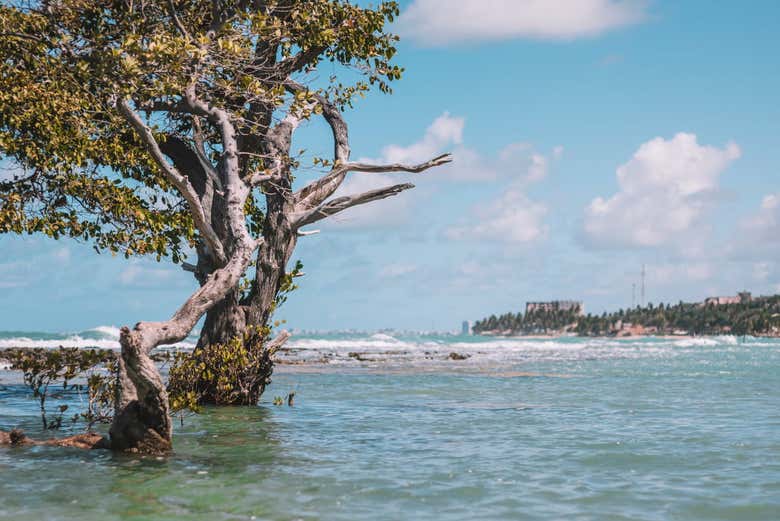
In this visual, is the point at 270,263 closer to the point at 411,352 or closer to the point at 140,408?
the point at 140,408

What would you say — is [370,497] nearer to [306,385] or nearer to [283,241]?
[283,241]

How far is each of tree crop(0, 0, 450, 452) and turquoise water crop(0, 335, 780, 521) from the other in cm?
164

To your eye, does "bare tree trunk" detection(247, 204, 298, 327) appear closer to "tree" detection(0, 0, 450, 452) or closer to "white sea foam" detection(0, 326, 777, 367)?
"tree" detection(0, 0, 450, 452)

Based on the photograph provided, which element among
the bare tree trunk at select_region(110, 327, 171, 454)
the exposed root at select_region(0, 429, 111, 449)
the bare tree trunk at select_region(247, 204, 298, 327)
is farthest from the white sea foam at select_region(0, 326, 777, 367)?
the bare tree trunk at select_region(110, 327, 171, 454)

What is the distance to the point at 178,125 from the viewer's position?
1997 centimetres

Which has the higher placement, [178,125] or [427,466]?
[178,125]

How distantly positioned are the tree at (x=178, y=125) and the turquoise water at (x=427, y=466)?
1.64m

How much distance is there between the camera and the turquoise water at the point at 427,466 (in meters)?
8.87

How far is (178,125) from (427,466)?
12.1 metres

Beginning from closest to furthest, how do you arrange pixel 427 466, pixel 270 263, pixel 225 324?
pixel 427 466, pixel 225 324, pixel 270 263

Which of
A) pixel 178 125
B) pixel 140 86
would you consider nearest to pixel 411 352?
pixel 178 125

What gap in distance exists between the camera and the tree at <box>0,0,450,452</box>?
1365 centimetres

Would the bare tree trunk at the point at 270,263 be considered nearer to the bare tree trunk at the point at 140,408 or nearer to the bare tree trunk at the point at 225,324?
the bare tree trunk at the point at 225,324

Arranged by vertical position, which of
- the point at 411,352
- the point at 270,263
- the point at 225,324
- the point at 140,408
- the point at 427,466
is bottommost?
the point at 411,352
